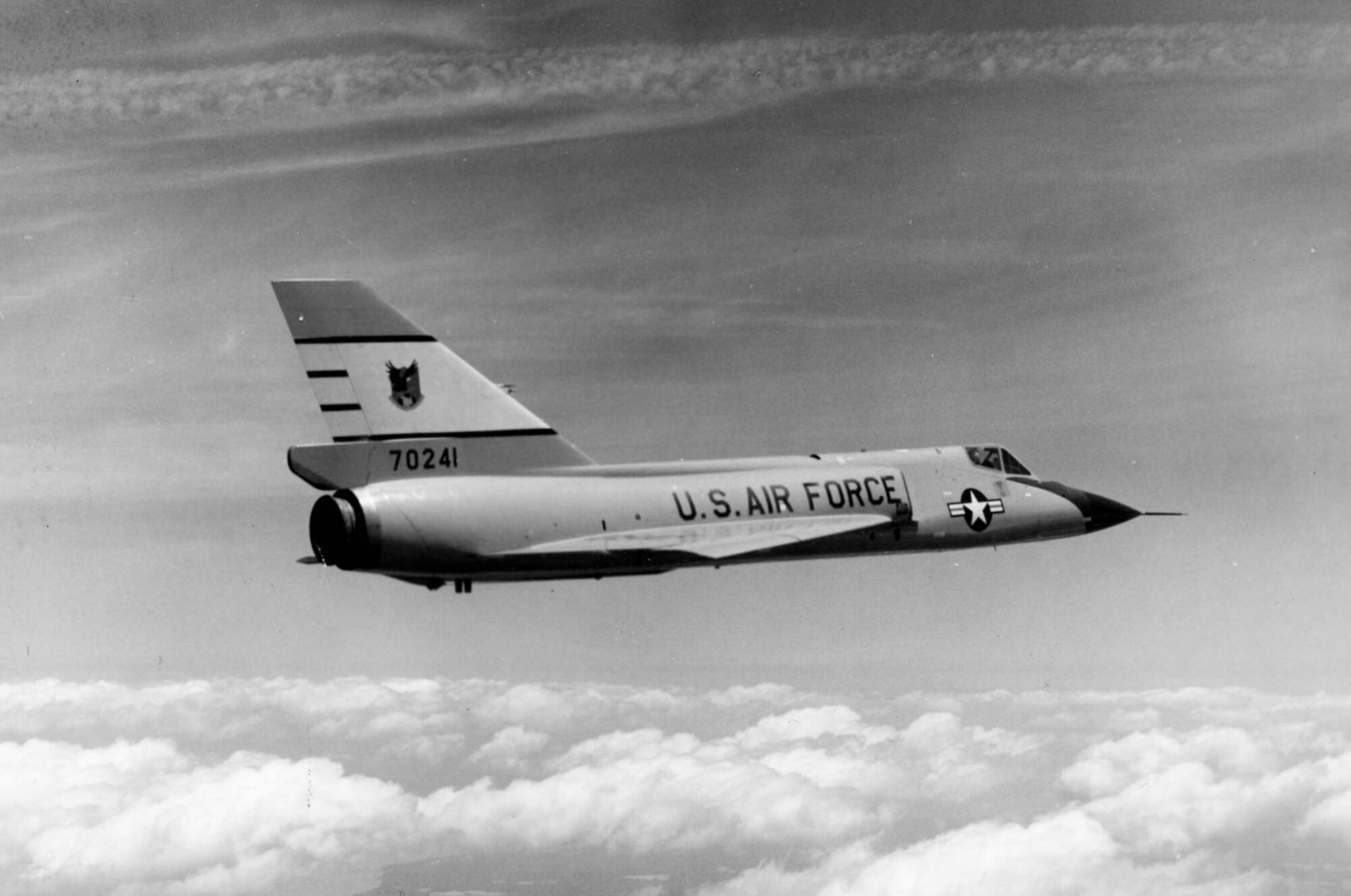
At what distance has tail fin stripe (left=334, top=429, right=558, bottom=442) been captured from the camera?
29.5 metres

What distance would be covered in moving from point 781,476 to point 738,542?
268 centimetres

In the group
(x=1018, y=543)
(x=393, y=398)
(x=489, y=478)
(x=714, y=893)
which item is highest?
(x=393, y=398)

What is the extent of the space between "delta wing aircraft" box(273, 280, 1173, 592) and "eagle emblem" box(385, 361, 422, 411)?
29 millimetres

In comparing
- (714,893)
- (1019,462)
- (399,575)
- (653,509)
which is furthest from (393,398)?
(714,893)

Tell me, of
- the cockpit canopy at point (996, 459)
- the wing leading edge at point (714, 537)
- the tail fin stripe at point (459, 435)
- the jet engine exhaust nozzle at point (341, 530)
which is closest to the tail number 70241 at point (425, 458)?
the tail fin stripe at point (459, 435)

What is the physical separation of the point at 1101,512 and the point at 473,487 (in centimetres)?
1763

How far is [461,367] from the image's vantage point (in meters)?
30.6

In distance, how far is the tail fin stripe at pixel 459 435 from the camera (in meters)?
29.5

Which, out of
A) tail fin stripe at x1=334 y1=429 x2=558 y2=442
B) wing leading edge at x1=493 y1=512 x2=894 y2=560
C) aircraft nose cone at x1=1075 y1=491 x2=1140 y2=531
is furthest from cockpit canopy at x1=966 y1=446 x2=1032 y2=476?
tail fin stripe at x1=334 y1=429 x2=558 y2=442

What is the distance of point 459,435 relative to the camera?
30094mm

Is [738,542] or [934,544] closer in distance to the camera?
[738,542]

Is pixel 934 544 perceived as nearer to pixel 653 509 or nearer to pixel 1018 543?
pixel 1018 543

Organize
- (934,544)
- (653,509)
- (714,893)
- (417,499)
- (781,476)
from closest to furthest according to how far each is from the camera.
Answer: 1. (417,499)
2. (653,509)
3. (781,476)
4. (934,544)
5. (714,893)

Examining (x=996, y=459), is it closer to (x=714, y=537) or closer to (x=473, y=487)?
(x=714, y=537)
